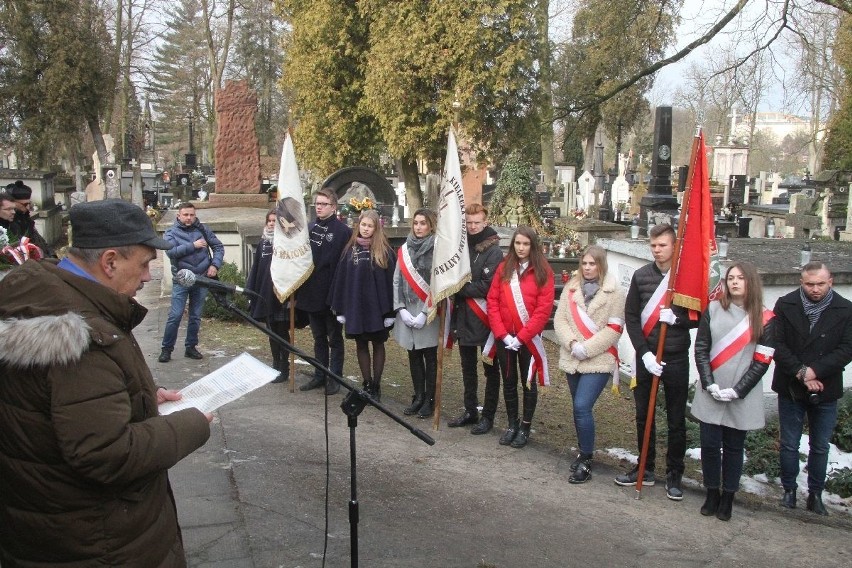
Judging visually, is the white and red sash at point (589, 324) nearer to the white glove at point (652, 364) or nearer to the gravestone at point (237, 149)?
the white glove at point (652, 364)

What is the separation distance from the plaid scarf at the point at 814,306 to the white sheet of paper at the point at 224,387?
448 centimetres

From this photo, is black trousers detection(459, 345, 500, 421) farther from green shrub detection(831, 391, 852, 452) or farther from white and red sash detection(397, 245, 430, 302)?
green shrub detection(831, 391, 852, 452)

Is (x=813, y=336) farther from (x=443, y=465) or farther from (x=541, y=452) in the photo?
(x=443, y=465)

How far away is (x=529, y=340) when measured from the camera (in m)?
6.27

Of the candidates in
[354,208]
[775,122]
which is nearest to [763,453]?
[354,208]

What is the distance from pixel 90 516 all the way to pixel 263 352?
7.46 meters

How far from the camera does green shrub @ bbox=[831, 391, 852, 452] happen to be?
7320mm

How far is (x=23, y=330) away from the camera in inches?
86.7

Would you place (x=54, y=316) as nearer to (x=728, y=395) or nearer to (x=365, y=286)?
(x=728, y=395)

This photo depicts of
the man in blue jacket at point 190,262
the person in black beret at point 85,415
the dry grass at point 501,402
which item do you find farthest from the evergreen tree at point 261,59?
the person in black beret at point 85,415

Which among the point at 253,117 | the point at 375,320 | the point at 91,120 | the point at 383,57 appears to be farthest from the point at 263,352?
the point at 91,120

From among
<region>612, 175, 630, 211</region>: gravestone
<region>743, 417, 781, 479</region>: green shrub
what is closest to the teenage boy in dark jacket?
<region>743, 417, 781, 479</region>: green shrub

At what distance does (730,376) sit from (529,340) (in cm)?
155

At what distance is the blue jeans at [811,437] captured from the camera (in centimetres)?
583
